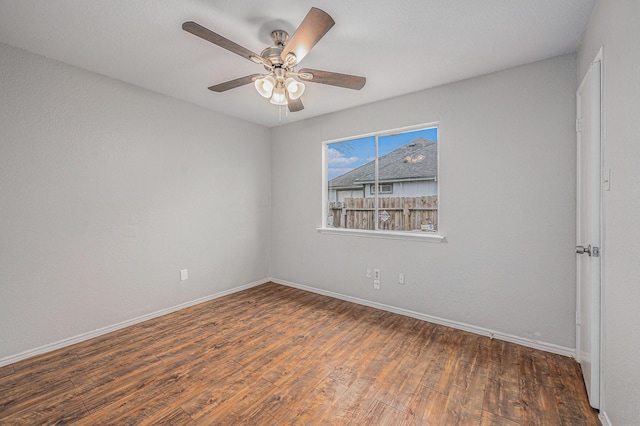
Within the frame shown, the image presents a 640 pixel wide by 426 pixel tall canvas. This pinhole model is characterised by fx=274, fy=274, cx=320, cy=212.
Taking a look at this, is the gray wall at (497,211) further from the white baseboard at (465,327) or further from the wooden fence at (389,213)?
the wooden fence at (389,213)

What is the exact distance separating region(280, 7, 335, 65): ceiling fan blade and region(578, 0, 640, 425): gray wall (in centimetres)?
137

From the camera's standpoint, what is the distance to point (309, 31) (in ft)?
5.23

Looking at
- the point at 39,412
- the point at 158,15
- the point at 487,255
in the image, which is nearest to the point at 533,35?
the point at 487,255

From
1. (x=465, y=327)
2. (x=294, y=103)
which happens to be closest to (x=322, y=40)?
(x=294, y=103)

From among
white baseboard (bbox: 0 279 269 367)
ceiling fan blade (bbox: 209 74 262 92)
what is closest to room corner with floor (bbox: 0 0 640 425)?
white baseboard (bbox: 0 279 269 367)

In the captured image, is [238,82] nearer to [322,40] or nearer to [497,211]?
[322,40]

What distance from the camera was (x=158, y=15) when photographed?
185 cm

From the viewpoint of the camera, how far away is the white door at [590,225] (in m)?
1.66

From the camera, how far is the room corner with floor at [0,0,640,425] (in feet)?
5.47

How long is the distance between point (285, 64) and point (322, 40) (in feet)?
1.42

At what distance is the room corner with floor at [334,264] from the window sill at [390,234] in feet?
0.22

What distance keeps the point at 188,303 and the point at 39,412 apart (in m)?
1.78

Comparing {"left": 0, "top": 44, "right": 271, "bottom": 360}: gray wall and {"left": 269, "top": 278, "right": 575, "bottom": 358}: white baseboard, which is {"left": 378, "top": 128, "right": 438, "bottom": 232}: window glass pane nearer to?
{"left": 269, "top": 278, "right": 575, "bottom": 358}: white baseboard

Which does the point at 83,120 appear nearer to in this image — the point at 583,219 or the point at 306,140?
the point at 306,140
